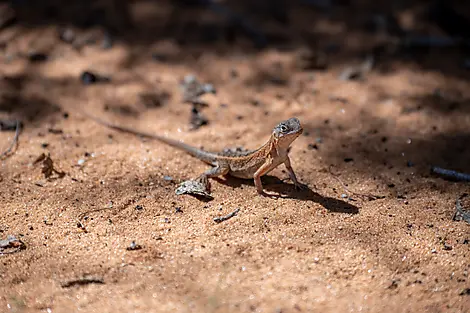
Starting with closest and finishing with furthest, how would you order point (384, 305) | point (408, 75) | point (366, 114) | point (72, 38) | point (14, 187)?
point (384, 305), point (14, 187), point (366, 114), point (408, 75), point (72, 38)

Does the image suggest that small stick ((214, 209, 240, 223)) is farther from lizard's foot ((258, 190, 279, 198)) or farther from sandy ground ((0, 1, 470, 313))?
lizard's foot ((258, 190, 279, 198))

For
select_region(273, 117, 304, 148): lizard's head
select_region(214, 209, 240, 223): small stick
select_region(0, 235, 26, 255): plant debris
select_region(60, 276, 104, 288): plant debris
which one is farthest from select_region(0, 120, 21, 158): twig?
select_region(273, 117, 304, 148): lizard's head

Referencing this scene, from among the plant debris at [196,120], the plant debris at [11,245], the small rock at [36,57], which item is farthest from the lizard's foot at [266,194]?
the small rock at [36,57]

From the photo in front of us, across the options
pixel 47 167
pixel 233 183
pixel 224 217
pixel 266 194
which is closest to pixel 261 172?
pixel 266 194

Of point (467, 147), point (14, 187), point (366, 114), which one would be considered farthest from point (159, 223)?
point (467, 147)

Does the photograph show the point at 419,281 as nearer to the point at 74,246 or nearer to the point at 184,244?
the point at 184,244

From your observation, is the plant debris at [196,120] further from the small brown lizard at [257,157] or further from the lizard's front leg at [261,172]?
the lizard's front leg at [261,172]
